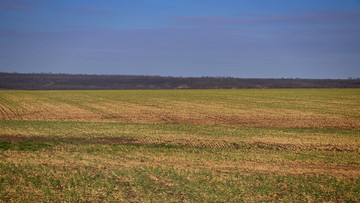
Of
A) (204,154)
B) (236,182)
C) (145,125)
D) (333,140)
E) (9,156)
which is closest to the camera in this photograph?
(236,182)

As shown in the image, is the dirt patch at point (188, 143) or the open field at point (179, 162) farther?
the dirt patch at point (188, 143)

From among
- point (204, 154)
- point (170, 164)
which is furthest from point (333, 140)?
point (170, 164)

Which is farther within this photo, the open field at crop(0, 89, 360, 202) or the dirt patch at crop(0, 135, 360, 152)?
the dirt patch at crop(0, 135, 360, 152)

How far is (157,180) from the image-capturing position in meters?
14.1

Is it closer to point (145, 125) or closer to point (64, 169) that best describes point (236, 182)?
point (64, 169)

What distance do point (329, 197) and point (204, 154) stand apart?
24.4 feet

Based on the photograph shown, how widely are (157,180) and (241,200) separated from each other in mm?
3040

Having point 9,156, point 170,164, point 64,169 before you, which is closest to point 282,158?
point 170,164

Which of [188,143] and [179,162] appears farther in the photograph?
[188,143]

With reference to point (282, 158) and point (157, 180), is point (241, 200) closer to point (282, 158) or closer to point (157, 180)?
point (157, 180)

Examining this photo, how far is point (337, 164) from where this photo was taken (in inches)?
685

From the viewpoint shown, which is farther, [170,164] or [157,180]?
[170,164]

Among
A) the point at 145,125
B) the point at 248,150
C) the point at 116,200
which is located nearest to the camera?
the point at 116,200

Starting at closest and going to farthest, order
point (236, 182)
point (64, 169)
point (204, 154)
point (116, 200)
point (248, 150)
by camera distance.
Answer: point (116, 200), point (236, 182), point (64, 169), point (204, 154), point (248, 150)
